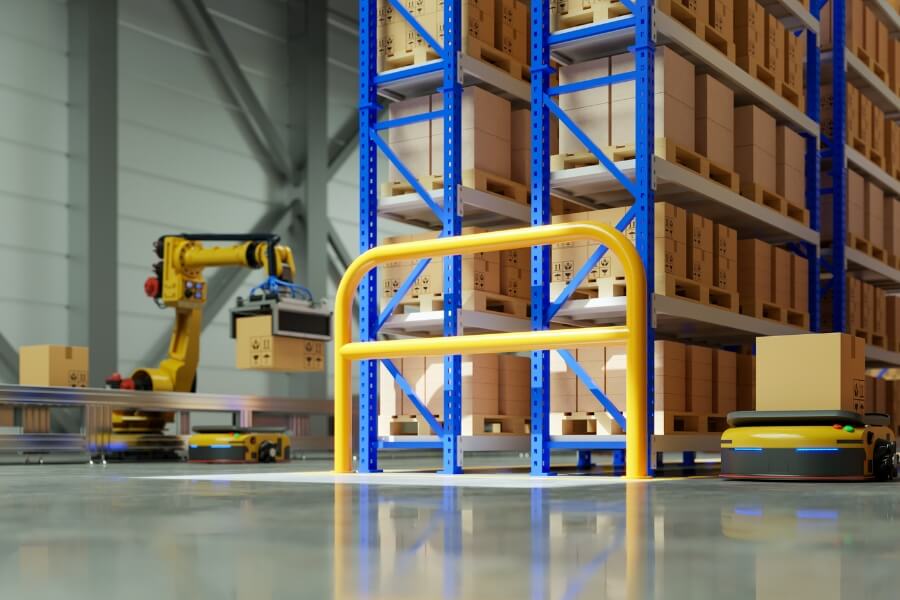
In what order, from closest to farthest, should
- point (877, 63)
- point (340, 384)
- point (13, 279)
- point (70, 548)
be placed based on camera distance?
point (70, 548), point (340, 384), point (877, 63), point (13, 279)

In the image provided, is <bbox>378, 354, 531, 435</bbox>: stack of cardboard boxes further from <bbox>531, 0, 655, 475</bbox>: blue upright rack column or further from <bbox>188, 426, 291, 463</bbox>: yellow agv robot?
<bbox>188, 426, 291, 463</bbox>: yellow agv robot

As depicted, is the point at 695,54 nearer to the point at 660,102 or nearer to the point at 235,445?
the point at 660,102

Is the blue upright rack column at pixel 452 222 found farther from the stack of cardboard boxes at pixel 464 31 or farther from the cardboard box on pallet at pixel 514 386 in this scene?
the cardboard box on pallet at pixel 514 386

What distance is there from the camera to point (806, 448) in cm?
615

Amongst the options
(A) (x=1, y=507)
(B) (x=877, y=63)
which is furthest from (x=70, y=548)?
(B) (x=877, y=63)

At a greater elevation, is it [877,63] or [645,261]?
[877,63]

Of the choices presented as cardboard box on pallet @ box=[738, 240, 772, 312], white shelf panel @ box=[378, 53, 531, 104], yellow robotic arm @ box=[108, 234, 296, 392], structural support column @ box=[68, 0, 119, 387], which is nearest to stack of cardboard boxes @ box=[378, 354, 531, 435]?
cardboard box on pallet @ box=[738, 240, 772, 312]

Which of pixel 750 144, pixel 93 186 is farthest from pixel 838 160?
pixel 93 186

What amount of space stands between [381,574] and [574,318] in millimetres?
5813

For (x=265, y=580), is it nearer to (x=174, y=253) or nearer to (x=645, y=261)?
(x=645, y=261)

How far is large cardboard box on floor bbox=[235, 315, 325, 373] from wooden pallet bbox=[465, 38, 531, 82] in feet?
13.8

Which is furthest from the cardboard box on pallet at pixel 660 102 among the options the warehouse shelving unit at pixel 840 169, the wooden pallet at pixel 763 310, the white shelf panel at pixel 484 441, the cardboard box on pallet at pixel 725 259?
the warehouse shelving unit at pixel 840 169

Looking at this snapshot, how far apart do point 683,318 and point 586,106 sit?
63.9 inches

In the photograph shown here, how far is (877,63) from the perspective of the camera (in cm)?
1205
